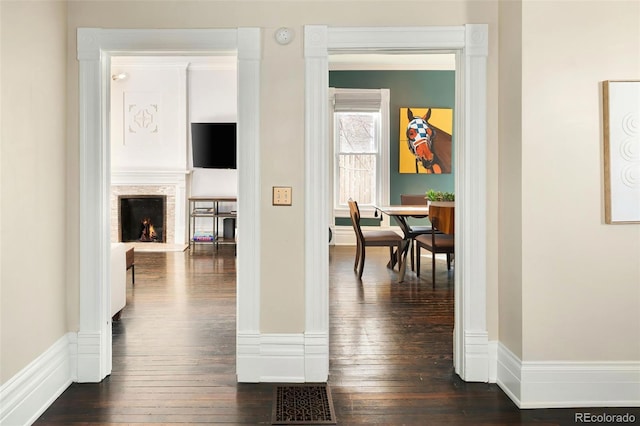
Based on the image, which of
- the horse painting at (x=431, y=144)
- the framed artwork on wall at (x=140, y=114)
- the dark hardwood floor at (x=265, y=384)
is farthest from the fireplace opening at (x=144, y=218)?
the horse painting at (x=431, y=144)

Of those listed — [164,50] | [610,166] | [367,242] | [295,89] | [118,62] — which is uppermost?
[118,62]

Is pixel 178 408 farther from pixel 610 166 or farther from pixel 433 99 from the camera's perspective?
pixel 433 99

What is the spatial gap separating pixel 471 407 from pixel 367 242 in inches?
138

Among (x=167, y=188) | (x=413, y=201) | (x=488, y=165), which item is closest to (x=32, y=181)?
(x=488, y=165)

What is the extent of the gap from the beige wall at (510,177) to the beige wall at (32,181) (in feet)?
8.46

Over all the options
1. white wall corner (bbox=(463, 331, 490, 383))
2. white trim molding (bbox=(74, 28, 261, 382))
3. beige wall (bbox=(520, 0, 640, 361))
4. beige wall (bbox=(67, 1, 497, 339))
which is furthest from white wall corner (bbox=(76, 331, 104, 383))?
beige wall (bbox=(520, 0, 640, 361))

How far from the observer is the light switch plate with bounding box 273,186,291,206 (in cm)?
307

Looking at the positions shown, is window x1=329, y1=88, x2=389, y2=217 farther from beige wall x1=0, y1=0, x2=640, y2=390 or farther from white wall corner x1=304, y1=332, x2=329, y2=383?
white wall corner x1=304, y1=332, x2=329, y2=383

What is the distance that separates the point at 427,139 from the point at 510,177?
19.4 feet

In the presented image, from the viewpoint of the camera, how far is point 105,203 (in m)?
3.12

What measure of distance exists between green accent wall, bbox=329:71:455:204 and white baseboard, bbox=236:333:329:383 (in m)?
6.01

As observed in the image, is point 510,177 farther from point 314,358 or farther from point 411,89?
point 411,89

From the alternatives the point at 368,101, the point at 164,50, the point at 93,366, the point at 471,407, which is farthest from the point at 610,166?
the point at 368,101

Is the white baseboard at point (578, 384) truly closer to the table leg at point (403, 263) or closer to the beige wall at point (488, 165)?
the beige wall at point (488, 165)
